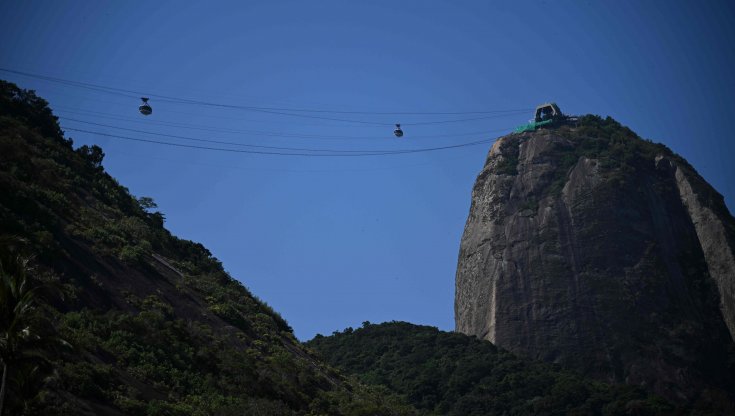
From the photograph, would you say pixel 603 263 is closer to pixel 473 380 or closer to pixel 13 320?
pixel 473 380

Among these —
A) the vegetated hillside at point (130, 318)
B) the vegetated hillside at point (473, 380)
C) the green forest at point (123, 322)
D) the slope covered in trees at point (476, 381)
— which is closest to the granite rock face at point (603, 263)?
the slope covered in trees at point (476, 381)

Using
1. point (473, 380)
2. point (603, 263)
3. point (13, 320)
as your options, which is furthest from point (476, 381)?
point (13, 320)

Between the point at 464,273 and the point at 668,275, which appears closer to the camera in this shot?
the point at 668,275

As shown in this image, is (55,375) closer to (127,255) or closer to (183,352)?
(183,352)

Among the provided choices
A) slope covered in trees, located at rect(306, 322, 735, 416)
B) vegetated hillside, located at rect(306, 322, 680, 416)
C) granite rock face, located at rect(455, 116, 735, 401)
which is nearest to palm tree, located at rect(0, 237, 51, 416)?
vegetated hillside, located at rect(306, 322, 680, 416)

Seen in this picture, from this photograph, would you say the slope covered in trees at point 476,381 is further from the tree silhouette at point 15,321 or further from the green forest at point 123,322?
the tree silhouette at point 15,321

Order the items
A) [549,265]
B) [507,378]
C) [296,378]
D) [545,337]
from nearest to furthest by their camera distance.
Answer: [296,378] → [507,378] → [545,337] → [549,265]

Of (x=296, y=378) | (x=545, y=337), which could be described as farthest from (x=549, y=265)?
(x=296, y=378)
